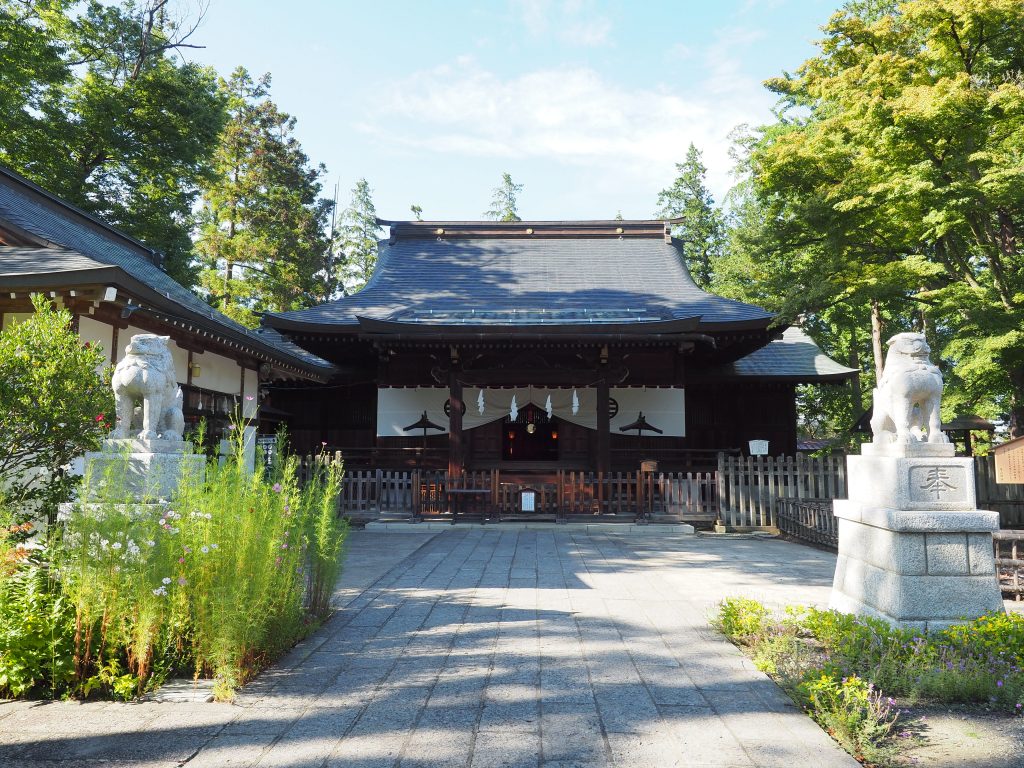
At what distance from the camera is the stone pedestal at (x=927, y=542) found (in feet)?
13.2

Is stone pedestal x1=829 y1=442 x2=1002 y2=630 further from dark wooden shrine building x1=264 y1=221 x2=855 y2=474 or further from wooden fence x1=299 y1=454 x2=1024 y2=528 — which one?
dark wooden shrine building x1=264 y1=221 x2=855 y2=474

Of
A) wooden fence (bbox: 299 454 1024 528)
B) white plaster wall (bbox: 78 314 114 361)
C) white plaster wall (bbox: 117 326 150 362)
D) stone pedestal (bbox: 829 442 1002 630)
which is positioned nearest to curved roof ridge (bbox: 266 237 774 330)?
wooden fence (bbox: 299 454 1024 528)

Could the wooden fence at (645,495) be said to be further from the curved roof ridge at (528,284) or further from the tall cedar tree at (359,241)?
the tall cedar tree at (359,241)

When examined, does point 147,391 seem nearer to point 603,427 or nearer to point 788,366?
point 603,427

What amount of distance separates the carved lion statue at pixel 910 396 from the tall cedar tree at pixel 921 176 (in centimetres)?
766

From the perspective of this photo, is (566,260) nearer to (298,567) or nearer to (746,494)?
(746,494)

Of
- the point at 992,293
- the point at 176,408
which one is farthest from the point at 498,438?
the point at 992,293

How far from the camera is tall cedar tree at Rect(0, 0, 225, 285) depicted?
56.1 ft

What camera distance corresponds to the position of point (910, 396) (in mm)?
4371

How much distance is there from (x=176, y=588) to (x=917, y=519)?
4844mm

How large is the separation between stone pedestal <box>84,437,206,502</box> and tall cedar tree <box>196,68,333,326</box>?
21.2 meters

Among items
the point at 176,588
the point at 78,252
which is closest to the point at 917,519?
the point at 176,588

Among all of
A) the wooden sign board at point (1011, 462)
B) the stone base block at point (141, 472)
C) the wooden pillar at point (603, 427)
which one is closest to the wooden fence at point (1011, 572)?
the wooden sign board at point (1011, 462)

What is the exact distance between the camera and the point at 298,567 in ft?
14.3
